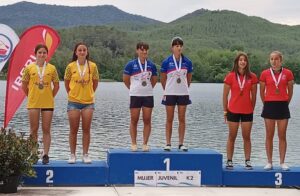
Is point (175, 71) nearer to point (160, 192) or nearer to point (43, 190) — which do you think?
point (160, 192)

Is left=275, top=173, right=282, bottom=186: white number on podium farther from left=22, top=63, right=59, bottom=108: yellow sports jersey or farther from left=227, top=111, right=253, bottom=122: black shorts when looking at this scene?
left=22, top=63, right=59, bottom=108: yellow sports jersey

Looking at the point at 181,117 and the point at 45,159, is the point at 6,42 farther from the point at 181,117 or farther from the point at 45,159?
the point at 181,117

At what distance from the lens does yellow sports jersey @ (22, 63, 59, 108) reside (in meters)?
7.50

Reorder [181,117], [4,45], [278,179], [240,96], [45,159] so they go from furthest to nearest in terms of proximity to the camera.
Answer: [4,45] < [181,117] < [278,179] < [240,96] < [45,159]

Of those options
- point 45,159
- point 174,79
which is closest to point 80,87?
point 45,159

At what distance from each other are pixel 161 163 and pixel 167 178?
234 millimetres

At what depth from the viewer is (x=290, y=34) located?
196 metres

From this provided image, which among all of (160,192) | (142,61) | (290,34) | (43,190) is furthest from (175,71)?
(290,34)

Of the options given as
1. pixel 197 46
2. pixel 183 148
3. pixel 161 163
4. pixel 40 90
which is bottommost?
pixel 161 163

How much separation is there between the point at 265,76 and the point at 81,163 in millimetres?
2890

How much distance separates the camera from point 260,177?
7930mm

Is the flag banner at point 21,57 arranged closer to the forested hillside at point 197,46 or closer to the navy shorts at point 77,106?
the navy shorts at point 77,106

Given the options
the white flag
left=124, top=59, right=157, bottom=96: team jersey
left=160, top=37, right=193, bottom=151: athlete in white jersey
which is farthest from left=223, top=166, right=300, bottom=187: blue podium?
the white flag

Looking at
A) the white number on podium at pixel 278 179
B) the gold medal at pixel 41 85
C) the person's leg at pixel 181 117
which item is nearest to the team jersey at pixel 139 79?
the person's leg at pixel 181 117
